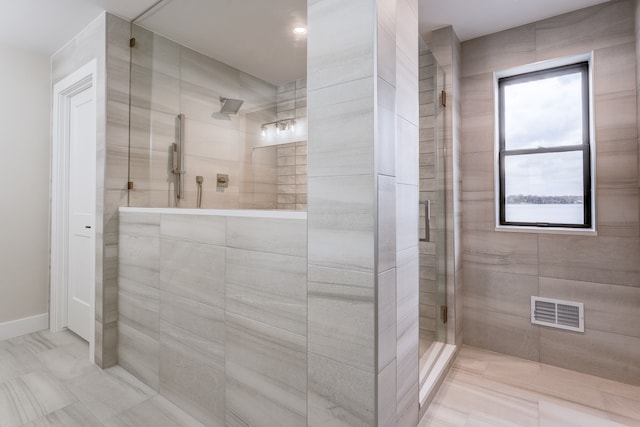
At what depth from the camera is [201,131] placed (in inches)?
86.4

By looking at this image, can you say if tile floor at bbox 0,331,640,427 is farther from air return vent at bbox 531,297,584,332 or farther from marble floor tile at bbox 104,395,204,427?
air return vent at bbox 531,297,584,332

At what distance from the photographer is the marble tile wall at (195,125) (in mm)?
1945

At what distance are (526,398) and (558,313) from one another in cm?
68

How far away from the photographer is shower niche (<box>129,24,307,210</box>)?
5.96 feet

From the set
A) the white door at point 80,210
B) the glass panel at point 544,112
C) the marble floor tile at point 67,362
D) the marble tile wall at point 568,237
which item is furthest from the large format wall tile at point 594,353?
the white door at point 80,210

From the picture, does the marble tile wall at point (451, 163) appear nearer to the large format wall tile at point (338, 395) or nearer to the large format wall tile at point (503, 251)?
the large format wall tile at point (503, 251)

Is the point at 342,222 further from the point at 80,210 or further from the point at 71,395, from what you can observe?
the point at 80,210

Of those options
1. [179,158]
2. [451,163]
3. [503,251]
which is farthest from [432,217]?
[179,158]

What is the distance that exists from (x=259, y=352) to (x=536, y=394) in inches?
65.9

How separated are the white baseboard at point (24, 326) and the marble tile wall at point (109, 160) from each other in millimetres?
1039

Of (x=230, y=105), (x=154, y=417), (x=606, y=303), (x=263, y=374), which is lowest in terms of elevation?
(x=154, y=417)

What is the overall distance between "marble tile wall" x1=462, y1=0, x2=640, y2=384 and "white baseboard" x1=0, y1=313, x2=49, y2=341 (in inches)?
140

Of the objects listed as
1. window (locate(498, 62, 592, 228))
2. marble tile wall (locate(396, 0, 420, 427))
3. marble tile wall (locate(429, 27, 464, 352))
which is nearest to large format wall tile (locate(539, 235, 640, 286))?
window (locate(498, 62, 592, 228))

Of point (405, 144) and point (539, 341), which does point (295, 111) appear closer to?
point (405, 144)
